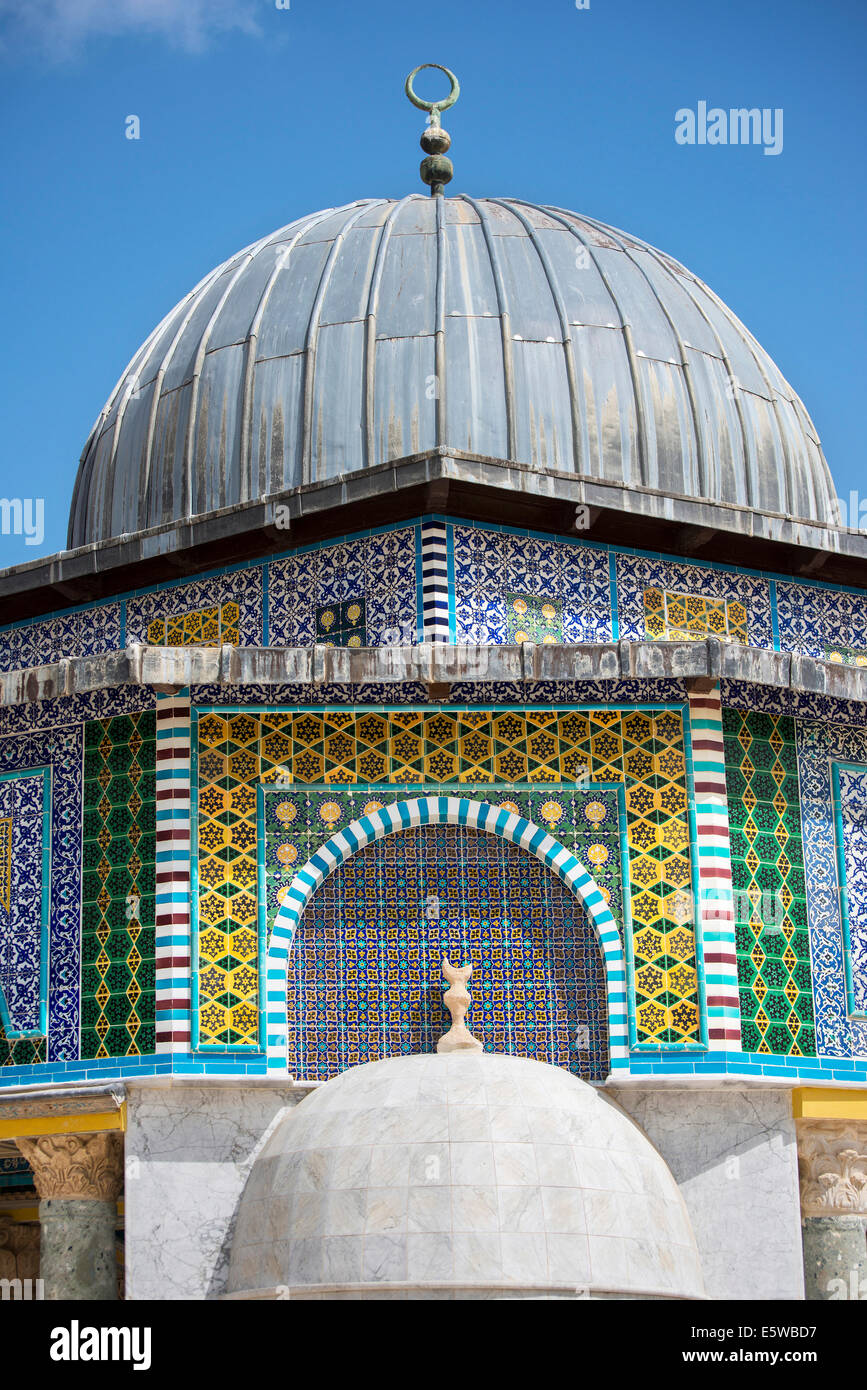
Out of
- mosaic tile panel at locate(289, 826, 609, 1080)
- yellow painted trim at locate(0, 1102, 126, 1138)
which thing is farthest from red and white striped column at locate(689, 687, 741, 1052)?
yellow painted trim at locate(0, 1102, 126, 1138)

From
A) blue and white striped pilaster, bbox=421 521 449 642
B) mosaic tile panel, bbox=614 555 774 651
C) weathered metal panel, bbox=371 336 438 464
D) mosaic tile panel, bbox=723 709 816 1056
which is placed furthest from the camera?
weathered metal panel, bbox=371 336 438 464

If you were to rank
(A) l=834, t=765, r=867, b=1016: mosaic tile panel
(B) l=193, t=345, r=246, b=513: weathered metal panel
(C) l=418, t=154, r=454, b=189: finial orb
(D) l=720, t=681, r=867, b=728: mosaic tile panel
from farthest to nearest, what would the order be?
(C) l=418, t=154, r=454, b=189: finial orb → (B) l=193, t=345, r=246, b=513: weathered metal panel → (A) l=834, t=765, r=867, b=1016: mosaic tile panel → (D) l=720, t=681, r=867, b=728: mosaic tile panel

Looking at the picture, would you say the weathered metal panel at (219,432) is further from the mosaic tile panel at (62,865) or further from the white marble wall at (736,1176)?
the white marble wall at (736,1176)

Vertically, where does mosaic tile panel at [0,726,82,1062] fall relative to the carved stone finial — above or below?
above

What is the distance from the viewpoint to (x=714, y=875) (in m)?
12.9

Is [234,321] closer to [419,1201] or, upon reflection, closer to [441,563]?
[441,563]

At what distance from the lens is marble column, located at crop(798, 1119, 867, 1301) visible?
12750mm

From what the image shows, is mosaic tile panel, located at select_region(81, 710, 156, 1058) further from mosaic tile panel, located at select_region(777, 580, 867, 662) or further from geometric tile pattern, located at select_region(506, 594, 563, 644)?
mosaic tile panel, located at select_region(777, 580, 867, 662)

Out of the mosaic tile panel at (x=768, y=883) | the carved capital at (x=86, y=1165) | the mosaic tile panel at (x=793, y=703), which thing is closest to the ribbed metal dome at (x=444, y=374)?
the mosaic tile panel at (x=793, y=703)

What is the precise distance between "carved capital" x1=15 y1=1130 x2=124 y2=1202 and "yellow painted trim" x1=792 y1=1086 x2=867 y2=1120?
4.35m

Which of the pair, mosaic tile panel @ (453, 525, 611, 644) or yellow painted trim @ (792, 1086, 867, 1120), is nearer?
yellow painted trim @ (792, 1086, 867, 1120)

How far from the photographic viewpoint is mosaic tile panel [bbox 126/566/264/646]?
48.3ft

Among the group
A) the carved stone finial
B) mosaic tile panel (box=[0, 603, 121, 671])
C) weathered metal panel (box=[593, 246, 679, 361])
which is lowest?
the carved stone finial
